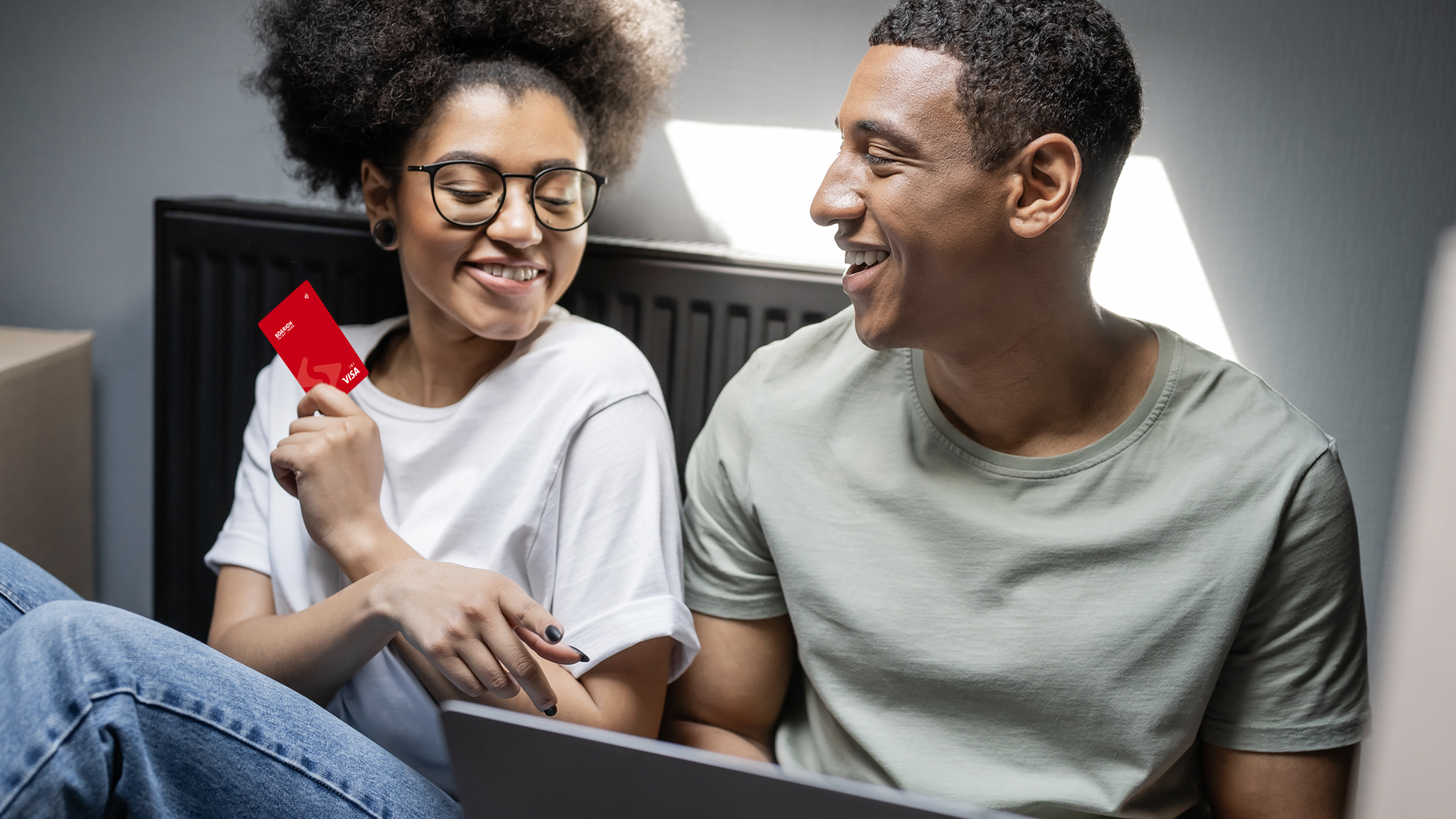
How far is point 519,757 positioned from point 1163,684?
0.56 meters

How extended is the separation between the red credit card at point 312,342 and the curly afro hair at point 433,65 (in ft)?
0.60

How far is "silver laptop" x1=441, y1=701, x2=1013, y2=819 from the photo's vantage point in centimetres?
58

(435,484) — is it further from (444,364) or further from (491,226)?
(491,226)

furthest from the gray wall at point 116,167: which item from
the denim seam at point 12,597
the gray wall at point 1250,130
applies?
the denim seam at point 12,597

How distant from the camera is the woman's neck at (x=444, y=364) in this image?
1.14 m

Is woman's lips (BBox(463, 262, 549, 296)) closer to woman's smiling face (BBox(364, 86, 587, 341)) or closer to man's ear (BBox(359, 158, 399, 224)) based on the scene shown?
woman's smiling face (BBox(364, 86, 587, 341))

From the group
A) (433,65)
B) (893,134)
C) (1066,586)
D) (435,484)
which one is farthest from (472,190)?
(1066,586)

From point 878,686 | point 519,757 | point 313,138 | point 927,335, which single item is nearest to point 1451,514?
point 519,757

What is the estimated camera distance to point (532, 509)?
1.04m

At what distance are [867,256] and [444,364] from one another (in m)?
0.50

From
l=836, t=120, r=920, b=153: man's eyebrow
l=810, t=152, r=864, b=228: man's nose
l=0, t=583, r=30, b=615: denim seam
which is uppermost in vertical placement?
l=836, t=120, r=920, b=153: man's eyebrow

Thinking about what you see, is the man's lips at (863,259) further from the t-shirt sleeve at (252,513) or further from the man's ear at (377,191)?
the t-shirt sleeve at (252,513)

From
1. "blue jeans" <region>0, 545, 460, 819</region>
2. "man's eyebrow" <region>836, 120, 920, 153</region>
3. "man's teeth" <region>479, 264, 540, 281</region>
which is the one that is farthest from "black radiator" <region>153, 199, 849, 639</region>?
"blue jeans" <region>0, 545, 460, 819</region>

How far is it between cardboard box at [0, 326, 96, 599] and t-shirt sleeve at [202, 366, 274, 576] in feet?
1.58
